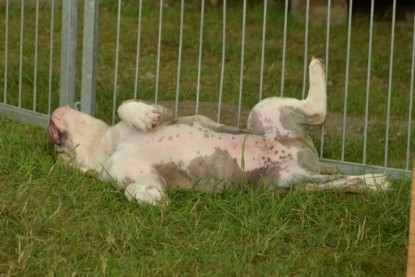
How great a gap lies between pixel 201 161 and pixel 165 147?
20cm

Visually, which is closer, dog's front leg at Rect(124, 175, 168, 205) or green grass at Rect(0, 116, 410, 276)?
green grass at Rect(0, 116, 410, 276)

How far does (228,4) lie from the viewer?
1088cm

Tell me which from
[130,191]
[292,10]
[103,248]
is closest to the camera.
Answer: [103,248]

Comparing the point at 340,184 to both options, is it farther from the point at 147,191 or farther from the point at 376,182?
the point at 147,191

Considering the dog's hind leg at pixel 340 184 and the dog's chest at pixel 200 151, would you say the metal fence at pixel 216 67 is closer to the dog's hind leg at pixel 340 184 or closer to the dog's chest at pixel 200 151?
the dog's hind leg at pixel 340 184

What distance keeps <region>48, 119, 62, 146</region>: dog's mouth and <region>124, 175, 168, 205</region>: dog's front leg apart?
0.57 meters

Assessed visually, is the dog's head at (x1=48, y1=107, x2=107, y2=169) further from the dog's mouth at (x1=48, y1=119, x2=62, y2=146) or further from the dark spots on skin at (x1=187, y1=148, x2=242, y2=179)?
the dark spots on skin at (x1=187, y1=148, x2=242, y2=179)

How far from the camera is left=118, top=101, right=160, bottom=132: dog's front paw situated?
19.2 ft

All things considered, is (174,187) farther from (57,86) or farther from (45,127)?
(57,86)

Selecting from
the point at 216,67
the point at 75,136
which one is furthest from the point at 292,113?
the point at 216,67

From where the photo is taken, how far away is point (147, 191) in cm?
558

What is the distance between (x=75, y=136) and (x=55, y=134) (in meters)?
0.11

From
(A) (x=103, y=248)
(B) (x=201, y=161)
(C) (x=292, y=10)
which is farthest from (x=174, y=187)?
(C) (x=292, y=10)

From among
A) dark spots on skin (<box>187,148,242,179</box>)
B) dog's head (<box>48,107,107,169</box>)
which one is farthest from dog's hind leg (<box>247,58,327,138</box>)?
dog's head (<box>48,107,107,169</box>)
